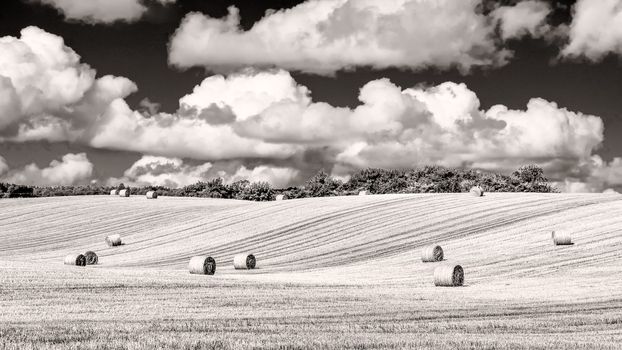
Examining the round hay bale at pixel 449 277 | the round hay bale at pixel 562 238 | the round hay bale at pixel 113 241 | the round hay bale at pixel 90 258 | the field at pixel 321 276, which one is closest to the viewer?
the field at pixel 321 276

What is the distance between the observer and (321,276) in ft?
101

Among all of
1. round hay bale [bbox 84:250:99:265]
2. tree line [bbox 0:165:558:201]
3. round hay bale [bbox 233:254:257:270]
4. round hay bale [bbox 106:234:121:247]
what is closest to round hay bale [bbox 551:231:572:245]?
round hay bale [bbox 233:254:257:270]

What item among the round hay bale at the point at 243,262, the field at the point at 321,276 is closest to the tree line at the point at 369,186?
the field at the point at 321,276

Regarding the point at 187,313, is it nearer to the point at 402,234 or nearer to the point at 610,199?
the point at 402,234

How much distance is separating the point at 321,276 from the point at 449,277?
6.19 m

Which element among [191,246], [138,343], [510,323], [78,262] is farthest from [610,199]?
[138,343]

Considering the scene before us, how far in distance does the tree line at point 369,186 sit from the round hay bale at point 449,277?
224 feet

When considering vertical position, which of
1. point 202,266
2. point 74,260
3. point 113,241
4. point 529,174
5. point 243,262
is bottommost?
point 202,266

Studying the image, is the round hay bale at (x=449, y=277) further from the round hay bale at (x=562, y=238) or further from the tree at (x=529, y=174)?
the tree at (x=529, y=174)

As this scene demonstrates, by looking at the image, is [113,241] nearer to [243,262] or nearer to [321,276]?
[243,262]

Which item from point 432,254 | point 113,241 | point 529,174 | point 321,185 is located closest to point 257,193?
point 321,185

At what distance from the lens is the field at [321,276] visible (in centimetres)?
1390

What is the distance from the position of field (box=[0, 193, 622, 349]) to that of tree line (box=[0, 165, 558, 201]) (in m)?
28.1

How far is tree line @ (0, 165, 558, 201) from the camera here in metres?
92.6
